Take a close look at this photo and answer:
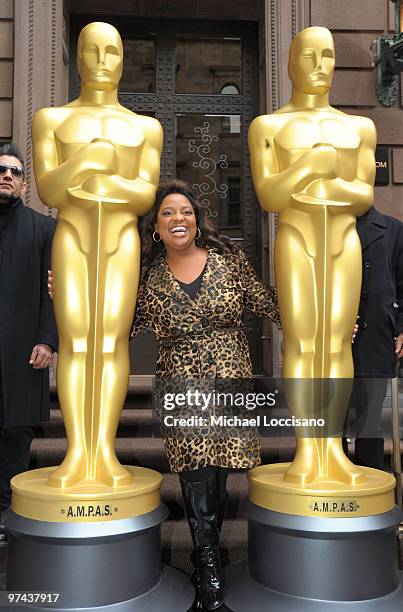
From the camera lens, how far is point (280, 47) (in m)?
4.62

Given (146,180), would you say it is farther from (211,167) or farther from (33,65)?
(211,167)

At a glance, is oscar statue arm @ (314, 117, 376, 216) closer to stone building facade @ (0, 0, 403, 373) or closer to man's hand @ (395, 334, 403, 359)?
man's hand @ (395, 334, 403, 359)

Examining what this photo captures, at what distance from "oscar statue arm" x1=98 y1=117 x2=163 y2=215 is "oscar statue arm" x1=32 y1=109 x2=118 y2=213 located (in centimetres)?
8

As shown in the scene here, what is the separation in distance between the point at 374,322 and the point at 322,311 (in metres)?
0.51

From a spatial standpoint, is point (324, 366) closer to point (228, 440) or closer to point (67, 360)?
point (228, 440)

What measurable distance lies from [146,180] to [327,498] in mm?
1464

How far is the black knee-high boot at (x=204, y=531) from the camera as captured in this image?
2287 mm

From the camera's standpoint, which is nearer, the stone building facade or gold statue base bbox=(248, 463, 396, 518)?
gold statue base bbox=(248, 463, 396, 518)

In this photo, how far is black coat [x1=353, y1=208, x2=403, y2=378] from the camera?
109 inches

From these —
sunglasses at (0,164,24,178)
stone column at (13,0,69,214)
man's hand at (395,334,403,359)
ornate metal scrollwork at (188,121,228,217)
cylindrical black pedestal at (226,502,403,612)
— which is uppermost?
stone column at (13,0,69,214)

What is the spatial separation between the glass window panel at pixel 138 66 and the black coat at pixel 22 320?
2.53 meters

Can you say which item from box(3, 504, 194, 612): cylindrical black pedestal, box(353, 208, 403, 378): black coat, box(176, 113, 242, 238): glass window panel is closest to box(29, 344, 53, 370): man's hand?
box(3, 504, 194, 612): cylindrical black pedestal

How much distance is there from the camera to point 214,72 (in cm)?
521

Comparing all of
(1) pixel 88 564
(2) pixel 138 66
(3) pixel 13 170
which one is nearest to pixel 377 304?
(1) pixel 88 564
